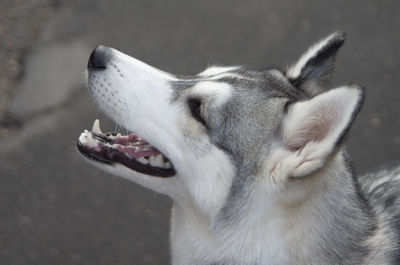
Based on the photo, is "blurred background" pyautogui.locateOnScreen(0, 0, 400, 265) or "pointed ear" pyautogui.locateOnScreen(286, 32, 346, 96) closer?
"pointed ear" pyautogui.locateOnScreen(286, 32, 346, 96)

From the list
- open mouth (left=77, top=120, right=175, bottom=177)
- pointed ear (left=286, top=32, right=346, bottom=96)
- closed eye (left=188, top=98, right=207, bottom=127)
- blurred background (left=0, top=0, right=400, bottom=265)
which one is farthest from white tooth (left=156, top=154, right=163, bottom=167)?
blurred background (left=0, top=0, right=400, bottom=265)

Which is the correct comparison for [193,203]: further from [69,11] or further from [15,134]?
[69,11]

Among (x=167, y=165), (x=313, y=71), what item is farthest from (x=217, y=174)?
(x=313, y=71)

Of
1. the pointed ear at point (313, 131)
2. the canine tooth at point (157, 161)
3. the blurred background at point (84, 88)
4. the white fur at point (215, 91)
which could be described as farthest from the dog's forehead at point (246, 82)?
the blurred background at point (84, 88)

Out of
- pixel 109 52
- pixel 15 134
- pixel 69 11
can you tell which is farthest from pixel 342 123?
pixel 69 11

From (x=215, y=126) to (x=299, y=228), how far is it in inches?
26.3

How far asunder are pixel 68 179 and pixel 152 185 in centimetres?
206

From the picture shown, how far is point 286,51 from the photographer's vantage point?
5.56m

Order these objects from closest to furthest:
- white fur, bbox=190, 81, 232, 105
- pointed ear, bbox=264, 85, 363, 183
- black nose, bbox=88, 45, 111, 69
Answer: pointed ear, bbox=264, 85, 363, 183
white fur, bbox=190, 81, 232, 105
black nose, bbox=88, 45, 111, 69

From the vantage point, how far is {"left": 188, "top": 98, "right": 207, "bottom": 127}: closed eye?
264 cm

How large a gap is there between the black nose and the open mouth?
16.6 inches

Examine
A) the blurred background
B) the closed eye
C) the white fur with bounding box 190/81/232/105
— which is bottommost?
the blurred background

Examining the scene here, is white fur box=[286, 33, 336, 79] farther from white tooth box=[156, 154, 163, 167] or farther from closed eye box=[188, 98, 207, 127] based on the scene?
white tooth box=[156, 154, 163, 167]

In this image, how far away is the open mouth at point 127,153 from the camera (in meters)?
2.75
